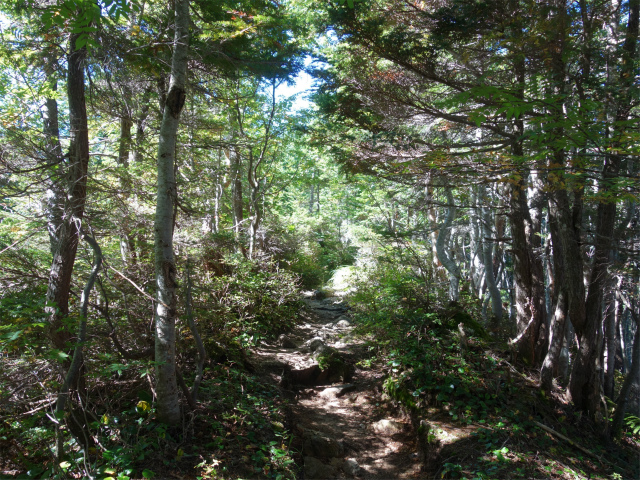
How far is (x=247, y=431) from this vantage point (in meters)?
4.30

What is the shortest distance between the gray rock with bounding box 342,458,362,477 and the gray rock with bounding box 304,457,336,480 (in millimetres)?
190

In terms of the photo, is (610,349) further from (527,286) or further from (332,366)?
(332,366)

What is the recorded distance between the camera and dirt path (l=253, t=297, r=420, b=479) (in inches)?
185

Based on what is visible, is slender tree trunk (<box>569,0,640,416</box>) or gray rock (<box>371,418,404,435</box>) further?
gray rock (<box>371,418,404,435</box>)

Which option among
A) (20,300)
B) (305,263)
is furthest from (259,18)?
(305,263)

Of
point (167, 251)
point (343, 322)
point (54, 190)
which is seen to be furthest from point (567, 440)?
point (54, 190)

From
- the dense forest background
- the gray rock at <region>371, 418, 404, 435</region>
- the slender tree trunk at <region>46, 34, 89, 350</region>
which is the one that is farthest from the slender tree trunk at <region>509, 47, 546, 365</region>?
the slender tree trunk at <region>46, 34, 89, 350</region>

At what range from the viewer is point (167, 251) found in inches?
149

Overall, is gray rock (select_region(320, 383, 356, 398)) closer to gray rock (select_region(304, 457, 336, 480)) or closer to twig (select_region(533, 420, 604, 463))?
gray rock (select_region(304, 457, 336, 480))

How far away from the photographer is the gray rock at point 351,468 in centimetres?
457

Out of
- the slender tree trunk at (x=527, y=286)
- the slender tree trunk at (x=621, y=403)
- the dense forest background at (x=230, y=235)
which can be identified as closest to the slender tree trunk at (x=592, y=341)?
the dense forest background at (x=230, y=235)

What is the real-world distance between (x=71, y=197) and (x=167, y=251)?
4.36 feet

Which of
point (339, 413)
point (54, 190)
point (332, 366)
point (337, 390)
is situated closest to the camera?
point (54, 190)

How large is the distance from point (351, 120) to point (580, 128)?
187 inches
